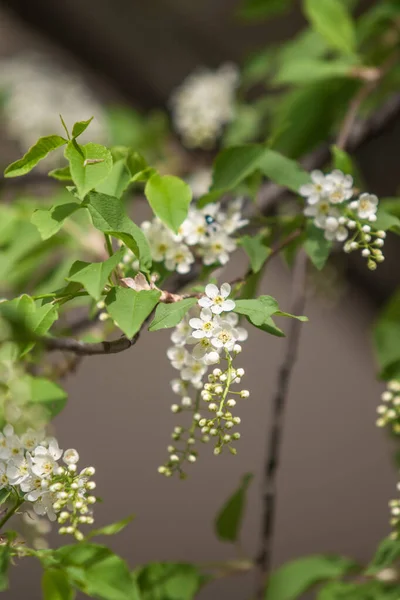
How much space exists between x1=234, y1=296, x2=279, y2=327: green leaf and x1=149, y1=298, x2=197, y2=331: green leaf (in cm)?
5

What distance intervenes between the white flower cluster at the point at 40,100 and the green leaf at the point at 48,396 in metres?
1.03

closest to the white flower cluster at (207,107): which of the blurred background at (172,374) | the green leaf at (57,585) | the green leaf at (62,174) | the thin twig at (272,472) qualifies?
the blurred background at (172,374)

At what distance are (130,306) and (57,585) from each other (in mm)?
311

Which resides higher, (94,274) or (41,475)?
(94,274)

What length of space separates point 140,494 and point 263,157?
106 centimetres

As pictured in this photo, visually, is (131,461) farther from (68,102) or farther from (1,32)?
(1,32)

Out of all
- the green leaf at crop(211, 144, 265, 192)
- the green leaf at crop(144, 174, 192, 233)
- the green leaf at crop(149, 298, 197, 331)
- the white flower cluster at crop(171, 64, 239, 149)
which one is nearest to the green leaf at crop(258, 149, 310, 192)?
the green leaf at crop(211, 144, 265, 192)

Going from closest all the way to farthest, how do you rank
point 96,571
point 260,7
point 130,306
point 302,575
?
point 130,306
point 96,571
point 302,575
point 260,7

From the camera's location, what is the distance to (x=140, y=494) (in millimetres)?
1622

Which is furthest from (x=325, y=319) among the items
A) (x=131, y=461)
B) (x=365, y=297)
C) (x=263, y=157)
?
(x=263, y=157)

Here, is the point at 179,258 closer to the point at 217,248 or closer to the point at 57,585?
the point at 217,248

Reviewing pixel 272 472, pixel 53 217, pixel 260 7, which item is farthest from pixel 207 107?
pixel 53 217

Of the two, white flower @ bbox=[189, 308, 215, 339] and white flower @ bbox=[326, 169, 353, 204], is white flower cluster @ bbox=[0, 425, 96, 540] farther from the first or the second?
white flower @ bbox=[326, 169, 353, 204]

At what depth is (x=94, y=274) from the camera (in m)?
0.60
